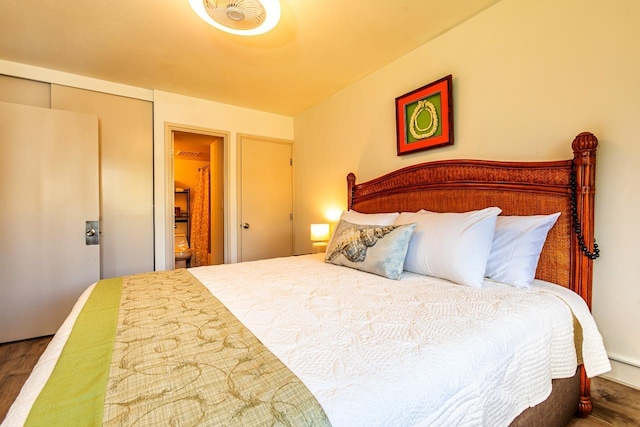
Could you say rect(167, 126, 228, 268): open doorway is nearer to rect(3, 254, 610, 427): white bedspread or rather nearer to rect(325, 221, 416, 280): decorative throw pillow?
rect(325, 221, 416, 280): decorative throw pillow

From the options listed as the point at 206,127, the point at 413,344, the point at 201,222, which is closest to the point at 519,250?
the point at 413,344

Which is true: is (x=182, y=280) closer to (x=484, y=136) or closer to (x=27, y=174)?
(x=27, y=174)

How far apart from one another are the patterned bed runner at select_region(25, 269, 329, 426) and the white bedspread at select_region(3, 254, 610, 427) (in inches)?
2.4

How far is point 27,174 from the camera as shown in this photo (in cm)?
251

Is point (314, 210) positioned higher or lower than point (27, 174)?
lower

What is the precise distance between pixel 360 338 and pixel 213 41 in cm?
239

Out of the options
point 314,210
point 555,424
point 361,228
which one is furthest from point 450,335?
point 314,210

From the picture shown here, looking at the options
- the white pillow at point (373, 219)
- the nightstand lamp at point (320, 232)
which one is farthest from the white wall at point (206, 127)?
the white pillow at point (373, 219)

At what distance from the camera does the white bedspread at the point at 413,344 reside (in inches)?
28.1

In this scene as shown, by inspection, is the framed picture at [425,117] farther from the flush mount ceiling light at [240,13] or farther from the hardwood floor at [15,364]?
the hardwood floor at [15,364]

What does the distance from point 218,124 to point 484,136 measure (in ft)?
9.55

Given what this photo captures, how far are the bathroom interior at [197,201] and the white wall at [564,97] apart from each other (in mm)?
2852

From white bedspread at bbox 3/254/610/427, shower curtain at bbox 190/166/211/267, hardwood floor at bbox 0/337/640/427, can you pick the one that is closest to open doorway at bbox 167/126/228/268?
shower curtain at bbox 190/166/211/267

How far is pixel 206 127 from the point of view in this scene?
350 cm
